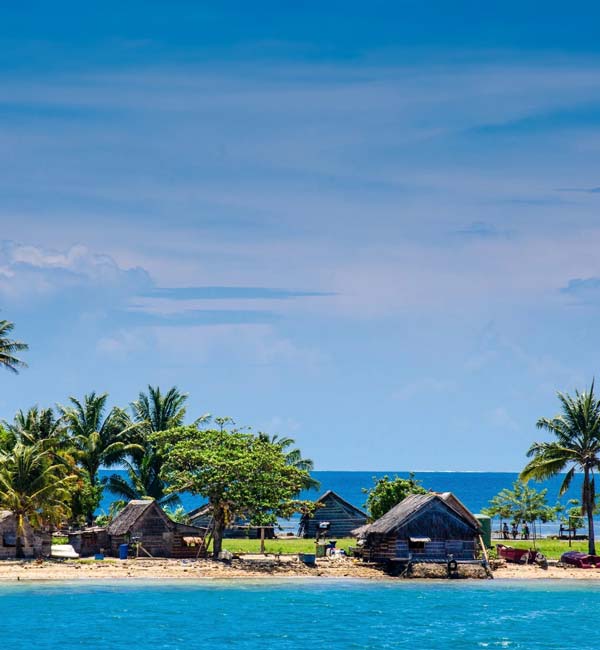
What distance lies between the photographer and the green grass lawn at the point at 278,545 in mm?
92125

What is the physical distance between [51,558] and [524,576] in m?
32.2

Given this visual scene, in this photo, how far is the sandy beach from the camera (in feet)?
242

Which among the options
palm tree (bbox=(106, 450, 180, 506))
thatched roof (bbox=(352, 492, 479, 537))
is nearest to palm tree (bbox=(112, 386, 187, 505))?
palm tree (bbox=(106, 450, 180, 506))

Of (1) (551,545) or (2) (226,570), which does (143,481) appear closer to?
(2) (226,570)

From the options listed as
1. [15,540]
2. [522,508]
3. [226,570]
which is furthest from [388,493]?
[522,508]

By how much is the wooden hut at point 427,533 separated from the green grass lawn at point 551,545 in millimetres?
13141

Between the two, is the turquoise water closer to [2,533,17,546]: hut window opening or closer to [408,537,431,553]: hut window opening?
[408,537,431,553]: hut window opening

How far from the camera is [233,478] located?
78.9m

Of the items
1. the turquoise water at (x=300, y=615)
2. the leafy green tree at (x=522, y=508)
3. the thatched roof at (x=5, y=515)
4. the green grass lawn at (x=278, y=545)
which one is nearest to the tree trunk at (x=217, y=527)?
the green grass lawn at (x=278, y=545)

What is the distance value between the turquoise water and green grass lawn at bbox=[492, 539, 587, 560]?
17055mm

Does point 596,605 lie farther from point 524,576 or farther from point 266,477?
point 266,477

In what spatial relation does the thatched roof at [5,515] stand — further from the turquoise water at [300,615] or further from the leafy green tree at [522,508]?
the leafy green tree at [522,508]

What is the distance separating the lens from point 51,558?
79.3 m

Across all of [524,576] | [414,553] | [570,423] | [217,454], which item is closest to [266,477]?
[217,454]
